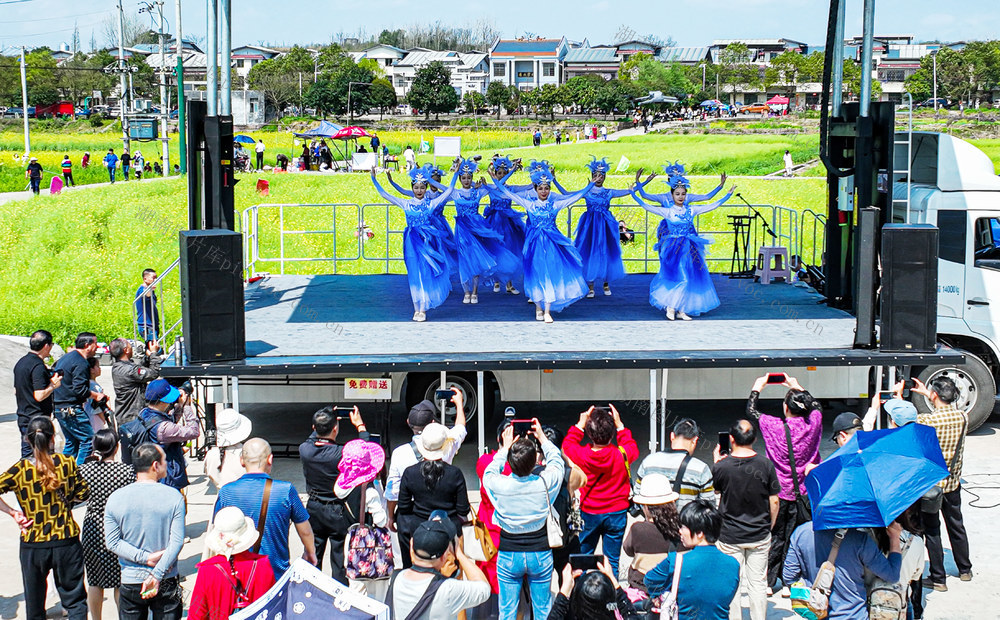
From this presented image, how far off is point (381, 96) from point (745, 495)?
80930mm

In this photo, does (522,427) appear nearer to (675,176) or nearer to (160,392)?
(160,392)

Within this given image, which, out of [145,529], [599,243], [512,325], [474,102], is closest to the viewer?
[145,529]

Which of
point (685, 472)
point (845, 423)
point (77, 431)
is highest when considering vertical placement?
point (845, 423)

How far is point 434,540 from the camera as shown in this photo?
17.8ft

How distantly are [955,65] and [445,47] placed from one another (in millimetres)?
98001

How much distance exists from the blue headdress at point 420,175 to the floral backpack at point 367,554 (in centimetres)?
644

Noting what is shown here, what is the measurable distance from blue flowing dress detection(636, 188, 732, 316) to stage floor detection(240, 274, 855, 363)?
243mm

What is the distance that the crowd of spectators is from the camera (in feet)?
18.2

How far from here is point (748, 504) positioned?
272 inches

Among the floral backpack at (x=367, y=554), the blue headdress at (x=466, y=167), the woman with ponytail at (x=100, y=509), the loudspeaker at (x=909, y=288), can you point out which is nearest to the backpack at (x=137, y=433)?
the woman with ponytail at (x=100, y=509)

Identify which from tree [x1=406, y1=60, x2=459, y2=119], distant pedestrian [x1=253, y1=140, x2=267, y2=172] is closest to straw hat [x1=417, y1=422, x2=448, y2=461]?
distant pedestrian [x1=253, y1=140, x2=267, y2=172]

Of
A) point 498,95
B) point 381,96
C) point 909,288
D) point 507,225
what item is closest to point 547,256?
point 507,225

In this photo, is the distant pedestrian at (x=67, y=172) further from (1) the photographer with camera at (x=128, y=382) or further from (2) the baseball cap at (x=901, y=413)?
(2) the baseball cap at (x=901, y=413)

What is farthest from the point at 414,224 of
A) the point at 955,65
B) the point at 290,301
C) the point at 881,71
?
the point at 881,71
